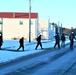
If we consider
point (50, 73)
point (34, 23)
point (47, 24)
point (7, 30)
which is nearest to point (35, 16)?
point (34, 23)

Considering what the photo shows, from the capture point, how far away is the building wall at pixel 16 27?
272 feet

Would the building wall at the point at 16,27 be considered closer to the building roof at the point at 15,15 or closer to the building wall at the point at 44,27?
the building roof at the point at 15,15

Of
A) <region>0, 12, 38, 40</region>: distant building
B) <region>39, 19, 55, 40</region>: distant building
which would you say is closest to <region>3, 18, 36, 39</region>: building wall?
<region>0, 12, 38, 40</region>: distant building

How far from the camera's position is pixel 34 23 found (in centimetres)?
8288

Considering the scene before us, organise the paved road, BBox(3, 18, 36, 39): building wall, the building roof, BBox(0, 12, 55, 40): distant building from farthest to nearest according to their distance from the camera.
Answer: the building roof, BBox(3, 18, 36, 39): building wall, BBox(0, 12, 55, 40): distant building, the paved road

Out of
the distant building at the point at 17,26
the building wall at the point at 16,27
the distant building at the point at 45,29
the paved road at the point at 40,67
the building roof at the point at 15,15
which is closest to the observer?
the paved road at the point at 40,67

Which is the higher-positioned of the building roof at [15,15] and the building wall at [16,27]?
the building roof at [15,15]

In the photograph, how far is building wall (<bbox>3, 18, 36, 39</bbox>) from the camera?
82.9 meters

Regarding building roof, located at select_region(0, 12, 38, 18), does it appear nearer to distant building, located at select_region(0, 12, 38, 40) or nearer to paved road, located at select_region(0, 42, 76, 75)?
distant building, located at select_region(0, 12, 38, 40)

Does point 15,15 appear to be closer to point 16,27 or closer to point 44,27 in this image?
point 16,27

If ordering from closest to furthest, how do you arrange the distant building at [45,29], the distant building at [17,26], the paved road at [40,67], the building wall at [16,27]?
the paved road at [40,67] → the distant building at [17,26] → the building wall at [16,27] → the distant building at [45,29]

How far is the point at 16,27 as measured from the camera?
83.1 m

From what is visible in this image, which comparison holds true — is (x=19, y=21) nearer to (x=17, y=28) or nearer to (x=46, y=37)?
(x=17, y=28)

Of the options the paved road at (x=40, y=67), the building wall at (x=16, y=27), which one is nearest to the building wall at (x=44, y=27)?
the building wall at (x=16, y=27)
